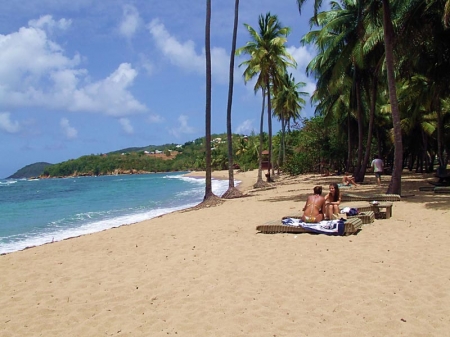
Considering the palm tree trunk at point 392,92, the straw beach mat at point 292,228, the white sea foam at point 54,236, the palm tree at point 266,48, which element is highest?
the palm tree at point 266,48

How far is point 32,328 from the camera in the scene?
14.6ft

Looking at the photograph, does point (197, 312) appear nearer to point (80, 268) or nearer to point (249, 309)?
point (249, 309)

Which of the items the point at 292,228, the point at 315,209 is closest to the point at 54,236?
the point at 292,228

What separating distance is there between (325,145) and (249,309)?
1252 inches

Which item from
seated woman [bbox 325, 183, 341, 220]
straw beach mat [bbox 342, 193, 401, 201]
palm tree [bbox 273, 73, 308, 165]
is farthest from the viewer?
palm tree [bbox 273, 73, 308, 165]

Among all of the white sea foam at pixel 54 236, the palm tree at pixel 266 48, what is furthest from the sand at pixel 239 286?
the palm tree at pixel 266 48

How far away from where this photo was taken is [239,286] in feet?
17.5

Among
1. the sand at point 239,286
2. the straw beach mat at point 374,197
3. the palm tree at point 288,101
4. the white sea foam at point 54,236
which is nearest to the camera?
the sand at point 239,286

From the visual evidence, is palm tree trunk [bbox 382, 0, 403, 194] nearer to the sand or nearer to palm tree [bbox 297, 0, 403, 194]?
palm tree [bbox 297, 0, 403, 194]

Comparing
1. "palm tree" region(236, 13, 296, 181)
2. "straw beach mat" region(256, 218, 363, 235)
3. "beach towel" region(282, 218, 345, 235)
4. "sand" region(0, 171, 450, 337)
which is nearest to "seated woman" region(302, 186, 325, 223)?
"beach towel" region(282, 218, 345, 235)

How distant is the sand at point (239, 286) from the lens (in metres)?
4.23

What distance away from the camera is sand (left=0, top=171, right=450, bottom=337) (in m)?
4.23

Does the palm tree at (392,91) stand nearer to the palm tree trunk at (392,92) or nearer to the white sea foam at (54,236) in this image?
the palm tree trunk at (392,92)

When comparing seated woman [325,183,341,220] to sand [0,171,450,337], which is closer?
sand [0,171,450,337]
